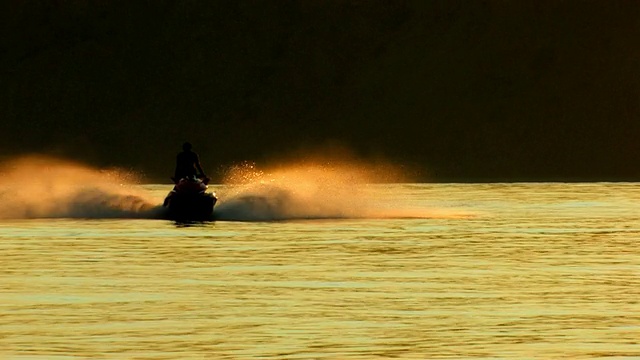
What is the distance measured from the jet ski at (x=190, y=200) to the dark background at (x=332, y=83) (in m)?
86.7

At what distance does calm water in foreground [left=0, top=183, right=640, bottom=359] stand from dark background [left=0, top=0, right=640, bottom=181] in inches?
3610

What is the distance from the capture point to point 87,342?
17.9m

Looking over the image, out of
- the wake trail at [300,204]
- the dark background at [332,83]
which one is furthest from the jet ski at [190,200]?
the dark background at [332,83]

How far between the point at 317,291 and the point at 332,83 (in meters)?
123

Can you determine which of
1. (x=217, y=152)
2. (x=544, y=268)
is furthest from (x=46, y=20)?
(x=544, y=268)

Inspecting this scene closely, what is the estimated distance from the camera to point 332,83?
146m

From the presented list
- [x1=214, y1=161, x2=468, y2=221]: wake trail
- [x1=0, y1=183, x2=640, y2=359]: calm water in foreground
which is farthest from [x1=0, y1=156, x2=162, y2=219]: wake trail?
[x1=0, y1=183, x2=640, y2=359]: calm water in foreground

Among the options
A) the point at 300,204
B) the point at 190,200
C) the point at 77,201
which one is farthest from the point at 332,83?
the point at 190,200

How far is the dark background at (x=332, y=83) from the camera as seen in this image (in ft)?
447

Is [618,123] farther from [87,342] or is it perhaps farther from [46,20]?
[87,342]

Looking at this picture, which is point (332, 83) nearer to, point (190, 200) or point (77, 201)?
point (77, 201)

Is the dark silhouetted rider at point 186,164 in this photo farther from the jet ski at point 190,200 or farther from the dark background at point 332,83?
the dark background at point 332,83

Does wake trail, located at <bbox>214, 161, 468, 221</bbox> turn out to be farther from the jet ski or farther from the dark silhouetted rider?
the dark silhouetted rider

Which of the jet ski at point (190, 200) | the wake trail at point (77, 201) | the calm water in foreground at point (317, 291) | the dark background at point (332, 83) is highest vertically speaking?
the dark background at point (332, 83)
